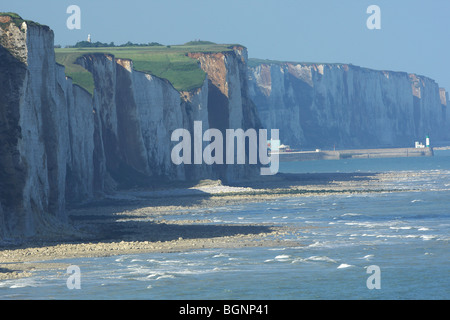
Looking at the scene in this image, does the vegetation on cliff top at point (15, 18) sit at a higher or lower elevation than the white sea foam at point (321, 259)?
higher

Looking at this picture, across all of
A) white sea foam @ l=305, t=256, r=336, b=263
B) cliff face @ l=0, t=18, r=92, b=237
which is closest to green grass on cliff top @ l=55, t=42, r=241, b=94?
cliff face @ l=0, t=18, r=92, b=237

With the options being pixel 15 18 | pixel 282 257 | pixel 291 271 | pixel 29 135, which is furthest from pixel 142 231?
pixel 291 271

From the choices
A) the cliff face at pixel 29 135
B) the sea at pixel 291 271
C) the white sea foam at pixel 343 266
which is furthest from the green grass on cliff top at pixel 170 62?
the white sea foam at pixel 343 266

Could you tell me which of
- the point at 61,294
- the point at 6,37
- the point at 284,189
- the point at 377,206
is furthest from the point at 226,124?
the point at 61,294

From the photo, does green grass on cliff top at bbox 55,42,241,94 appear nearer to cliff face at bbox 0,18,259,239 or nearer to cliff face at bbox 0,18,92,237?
cliff face at bbox 0,18,259,239

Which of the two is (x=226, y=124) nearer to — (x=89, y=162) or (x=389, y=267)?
(x=89, y=162)

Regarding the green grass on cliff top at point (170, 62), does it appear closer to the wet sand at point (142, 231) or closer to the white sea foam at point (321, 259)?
the wet sand at point (142, 231)

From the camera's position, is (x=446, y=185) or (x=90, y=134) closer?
(x=90, y=134)
